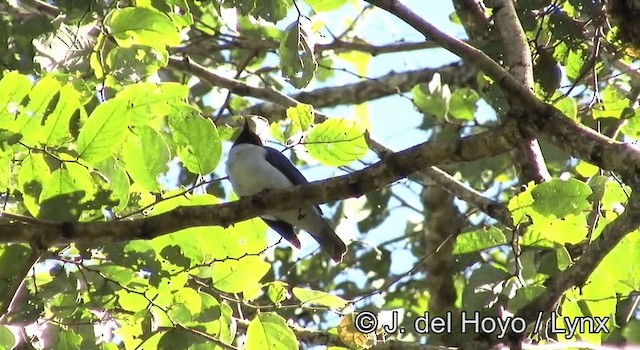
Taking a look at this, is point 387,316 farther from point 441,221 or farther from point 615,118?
point 441,221

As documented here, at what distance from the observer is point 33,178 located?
8.97 ft

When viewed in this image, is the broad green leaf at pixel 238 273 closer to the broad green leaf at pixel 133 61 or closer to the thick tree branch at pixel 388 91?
the thick tree branch at pixel 388 91

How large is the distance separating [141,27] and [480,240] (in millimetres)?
1474

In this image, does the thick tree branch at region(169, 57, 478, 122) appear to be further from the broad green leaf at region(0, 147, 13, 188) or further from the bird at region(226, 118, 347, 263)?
the broad green leaf at region(0, 147, 13, 188)

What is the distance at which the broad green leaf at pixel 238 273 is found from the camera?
3139 millimetres

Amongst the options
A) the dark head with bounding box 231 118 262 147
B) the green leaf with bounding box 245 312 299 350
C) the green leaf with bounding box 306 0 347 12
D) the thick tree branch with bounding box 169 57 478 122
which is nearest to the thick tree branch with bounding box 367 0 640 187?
the green leaf with bounding box 306 0 347 12

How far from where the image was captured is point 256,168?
14.7 ft

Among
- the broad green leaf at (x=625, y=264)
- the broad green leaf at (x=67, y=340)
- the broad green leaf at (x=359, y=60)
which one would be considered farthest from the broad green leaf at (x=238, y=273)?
the broad green leaf at (x=359, y=60)

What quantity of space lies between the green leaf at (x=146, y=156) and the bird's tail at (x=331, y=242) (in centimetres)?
186

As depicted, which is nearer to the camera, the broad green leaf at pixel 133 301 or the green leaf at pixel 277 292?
the broad green leaf at pixel 133 301

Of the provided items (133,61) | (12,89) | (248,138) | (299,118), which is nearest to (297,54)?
(299,118)

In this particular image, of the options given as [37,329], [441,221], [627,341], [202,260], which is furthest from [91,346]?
[441,221]

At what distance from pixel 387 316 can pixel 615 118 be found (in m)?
1.21

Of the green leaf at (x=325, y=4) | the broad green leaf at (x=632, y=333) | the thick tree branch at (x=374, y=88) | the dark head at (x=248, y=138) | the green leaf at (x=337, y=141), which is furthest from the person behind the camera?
the thick tree branch at (x=374, y=88)
